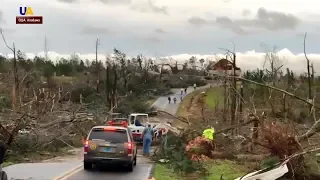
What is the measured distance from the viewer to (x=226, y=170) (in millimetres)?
17141

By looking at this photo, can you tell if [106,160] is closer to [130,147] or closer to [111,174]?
[111,174]

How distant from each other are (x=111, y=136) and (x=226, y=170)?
166 inches

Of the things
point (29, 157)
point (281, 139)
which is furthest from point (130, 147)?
point (29, 157)

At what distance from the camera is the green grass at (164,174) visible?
1545 cm

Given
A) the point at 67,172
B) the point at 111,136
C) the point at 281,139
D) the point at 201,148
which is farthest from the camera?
the point at 201,148

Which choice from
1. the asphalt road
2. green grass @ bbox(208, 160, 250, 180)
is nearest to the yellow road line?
the asphalt road

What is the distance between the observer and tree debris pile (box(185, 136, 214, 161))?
63.8 feet

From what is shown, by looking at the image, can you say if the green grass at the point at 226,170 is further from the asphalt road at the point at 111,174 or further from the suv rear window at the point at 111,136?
the suv rear window at the point at 111,136

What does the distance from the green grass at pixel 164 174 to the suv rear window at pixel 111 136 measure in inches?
64.3

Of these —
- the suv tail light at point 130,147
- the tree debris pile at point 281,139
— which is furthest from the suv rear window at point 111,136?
the tree debris pile at point 281,139

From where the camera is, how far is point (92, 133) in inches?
655

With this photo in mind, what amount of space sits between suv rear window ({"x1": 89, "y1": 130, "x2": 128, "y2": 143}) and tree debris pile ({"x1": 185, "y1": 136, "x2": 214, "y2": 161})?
3.61 meters

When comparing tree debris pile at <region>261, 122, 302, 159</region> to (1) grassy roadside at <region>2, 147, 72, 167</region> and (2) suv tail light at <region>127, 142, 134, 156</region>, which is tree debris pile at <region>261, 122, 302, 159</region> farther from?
(1) grassy roadside at <region>2, 147, 72, 167</region>

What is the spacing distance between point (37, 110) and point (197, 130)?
7.48 m
